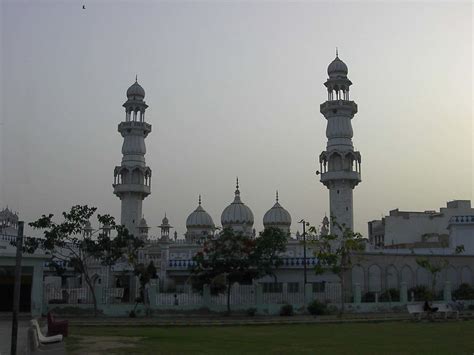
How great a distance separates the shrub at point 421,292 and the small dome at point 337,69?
1991 cm

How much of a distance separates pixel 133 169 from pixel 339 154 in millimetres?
19486

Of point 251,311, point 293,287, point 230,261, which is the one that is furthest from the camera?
point 293,287

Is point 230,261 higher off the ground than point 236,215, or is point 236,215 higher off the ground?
point 236,215

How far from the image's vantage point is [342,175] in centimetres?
5072

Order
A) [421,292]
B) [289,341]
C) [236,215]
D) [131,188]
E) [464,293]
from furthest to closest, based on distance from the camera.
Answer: [131,188]
[236,215]
[464,293]
[421,292]
[289,341]

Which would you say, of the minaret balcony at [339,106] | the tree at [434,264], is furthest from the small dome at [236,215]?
the tree at [434,264]

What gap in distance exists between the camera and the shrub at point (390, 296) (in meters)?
38.1

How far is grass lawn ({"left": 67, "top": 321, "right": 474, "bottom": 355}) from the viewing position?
15719mm

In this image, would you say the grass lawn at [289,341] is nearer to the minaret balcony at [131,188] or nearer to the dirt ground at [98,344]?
the dirt ground at [98,344]

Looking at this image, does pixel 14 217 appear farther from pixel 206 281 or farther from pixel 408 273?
pixel 408 273

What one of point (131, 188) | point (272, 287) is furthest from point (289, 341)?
point (131, 188)

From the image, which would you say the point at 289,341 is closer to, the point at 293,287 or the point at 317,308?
the point at 317,308

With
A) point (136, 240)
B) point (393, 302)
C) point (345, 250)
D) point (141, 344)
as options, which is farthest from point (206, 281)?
point (141, 344)

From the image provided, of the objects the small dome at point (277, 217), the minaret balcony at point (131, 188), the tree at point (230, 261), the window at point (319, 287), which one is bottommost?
the window at point (319, 287)
